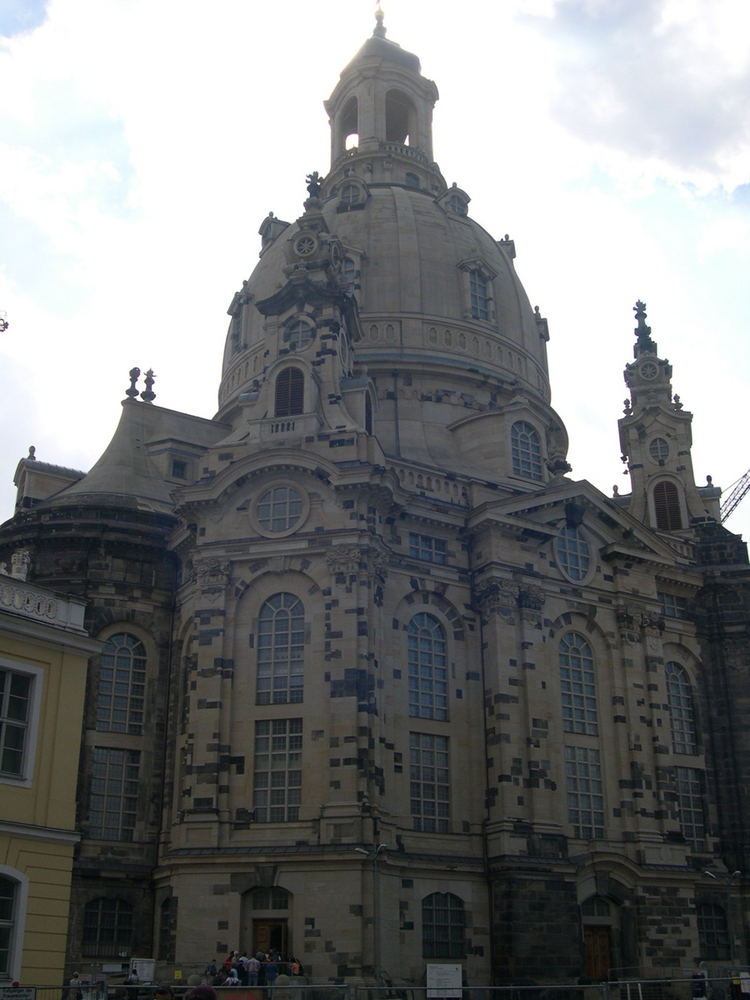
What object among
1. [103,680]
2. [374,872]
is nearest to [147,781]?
[103,680]

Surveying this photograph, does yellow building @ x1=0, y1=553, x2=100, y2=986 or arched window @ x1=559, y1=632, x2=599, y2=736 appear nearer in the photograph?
yellow building @ x1=0, y1=553, x2=100, y2=986

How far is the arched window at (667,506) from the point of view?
189ft

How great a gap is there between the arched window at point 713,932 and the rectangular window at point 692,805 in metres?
2.45

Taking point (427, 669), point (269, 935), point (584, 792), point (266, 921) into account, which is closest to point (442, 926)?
point (269, 935)

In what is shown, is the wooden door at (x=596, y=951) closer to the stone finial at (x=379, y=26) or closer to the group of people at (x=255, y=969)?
the group of people at (x=255, y=969)

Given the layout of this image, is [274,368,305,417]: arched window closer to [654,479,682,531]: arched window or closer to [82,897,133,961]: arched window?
[82,897,133,961]: arched window

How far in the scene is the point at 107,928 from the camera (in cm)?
4081

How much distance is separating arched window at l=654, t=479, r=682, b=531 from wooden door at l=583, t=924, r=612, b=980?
22.1 metres

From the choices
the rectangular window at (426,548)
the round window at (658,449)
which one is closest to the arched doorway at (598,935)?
the rectangular window at (426,548)

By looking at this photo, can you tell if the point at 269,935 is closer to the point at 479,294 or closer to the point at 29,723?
the point at 29,723

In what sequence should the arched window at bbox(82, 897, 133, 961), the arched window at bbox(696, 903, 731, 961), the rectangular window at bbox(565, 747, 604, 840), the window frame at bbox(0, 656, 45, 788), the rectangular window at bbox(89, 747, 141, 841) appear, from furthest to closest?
the arched window at bbox(696, 903, 731, 961)
the rectangular window at bbox(565, 747, 604, 840)
the rectangular window at bbox(89, 747, 141, 841)
the arched window at bbox(82, 897, 133, 961)
the window frame at bbox(0, 656, 45, 788)

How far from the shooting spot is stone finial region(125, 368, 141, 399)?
179 ft

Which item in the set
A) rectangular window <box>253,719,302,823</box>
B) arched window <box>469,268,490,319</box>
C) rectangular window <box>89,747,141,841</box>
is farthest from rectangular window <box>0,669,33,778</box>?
arched window <box>469,268,490,319</box>

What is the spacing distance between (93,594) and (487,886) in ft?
60.9
